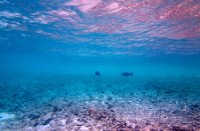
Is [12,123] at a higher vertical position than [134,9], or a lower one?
lower

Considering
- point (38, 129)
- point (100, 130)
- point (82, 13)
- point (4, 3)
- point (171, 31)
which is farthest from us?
point (171, 31)

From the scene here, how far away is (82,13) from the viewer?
15969mm

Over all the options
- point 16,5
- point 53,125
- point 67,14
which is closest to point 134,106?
point 53,125

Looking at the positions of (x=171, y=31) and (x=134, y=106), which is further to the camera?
(x=171, y=31)

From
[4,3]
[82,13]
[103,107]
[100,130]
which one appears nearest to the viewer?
[100,130]

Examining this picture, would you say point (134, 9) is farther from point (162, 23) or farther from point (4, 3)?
point (4, 3)

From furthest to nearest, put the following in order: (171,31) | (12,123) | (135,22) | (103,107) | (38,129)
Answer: (171,31) < (135,22) < (103,107) < (12,123) < (38,129)

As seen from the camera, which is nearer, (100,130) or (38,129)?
(100,130)

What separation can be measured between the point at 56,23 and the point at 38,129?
14897 mm

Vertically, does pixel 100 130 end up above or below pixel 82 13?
below

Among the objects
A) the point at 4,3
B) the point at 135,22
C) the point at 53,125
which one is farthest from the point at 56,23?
the point at 53,125

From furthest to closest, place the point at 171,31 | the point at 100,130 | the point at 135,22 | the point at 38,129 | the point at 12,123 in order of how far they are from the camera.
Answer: the point at 171,31
the point at 135,22
the point at 12,123
the point at 38,129
the point at 100,130

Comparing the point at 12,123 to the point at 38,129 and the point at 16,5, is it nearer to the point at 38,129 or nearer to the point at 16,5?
the point at 38,129

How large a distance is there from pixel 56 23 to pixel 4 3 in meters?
6.45
